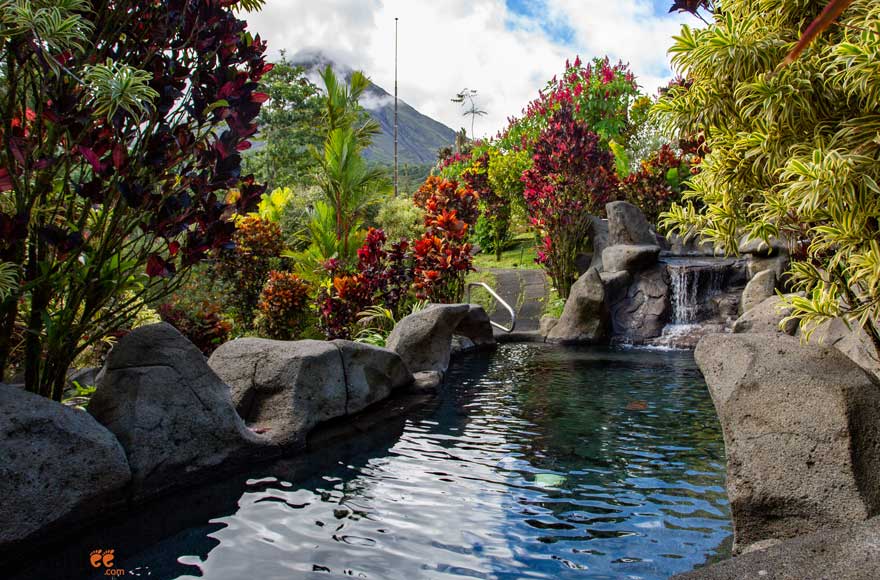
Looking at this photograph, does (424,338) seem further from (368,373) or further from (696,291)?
(696,291)

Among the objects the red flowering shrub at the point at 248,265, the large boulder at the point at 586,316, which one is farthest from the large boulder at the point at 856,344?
the red flowering shrub at the point at 248,265

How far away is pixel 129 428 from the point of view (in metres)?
4.07

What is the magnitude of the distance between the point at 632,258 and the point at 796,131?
9991mm

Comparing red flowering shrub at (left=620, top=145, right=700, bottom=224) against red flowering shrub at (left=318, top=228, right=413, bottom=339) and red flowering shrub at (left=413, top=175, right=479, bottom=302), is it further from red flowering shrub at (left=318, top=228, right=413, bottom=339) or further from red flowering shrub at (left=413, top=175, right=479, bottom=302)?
red flowering shrub at (left=318, top=228, right=413, bottom=339)

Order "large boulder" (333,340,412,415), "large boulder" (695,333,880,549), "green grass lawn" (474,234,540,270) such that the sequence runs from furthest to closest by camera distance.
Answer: "green grass lawn" (474,234,540,270)
"large boulder" (333,340,412,415)
"large boulder" (695,333,880,549)

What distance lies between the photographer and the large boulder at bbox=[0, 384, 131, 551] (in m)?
3.24

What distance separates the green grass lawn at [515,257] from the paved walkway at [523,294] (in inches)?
33.9

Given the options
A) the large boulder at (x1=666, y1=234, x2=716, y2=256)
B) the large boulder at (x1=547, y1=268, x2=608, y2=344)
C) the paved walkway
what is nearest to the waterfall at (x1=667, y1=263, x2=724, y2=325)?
the large boulder at (x1=547, y1=268, x2=608, y2=344)

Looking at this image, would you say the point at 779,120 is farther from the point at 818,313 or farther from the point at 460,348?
the point at 460,348

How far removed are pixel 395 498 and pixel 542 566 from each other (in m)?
1.25

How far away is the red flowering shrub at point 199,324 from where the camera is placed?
8.26 metres

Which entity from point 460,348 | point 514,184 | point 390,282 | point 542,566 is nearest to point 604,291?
point 460,348

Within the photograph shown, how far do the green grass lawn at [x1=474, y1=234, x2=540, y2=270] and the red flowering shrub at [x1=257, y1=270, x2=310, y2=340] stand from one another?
9.13 metres

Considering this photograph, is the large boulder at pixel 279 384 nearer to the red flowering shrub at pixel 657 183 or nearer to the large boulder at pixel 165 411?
the large boulder at pixel 165 411
